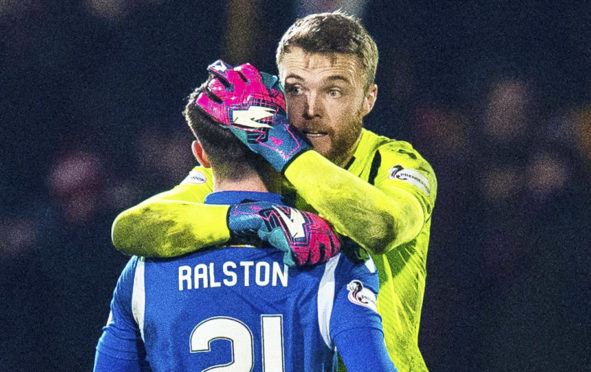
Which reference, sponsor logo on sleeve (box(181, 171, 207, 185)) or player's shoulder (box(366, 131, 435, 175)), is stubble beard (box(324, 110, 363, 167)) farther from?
sponsor logo on sleeve (box(181, 171, 207, 185))

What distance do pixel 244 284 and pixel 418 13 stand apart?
11.6 feet

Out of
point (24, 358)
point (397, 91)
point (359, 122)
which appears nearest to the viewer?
point (359, 122)

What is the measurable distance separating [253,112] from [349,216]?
1.03 feet

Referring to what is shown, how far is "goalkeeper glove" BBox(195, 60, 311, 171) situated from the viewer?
1.58 m

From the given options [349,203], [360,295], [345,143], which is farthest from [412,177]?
[360,295]

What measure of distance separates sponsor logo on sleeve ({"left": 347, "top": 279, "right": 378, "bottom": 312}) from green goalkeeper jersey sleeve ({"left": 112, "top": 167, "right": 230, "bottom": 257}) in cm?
29

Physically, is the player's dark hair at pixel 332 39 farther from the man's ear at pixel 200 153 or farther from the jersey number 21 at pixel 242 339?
the jersey number 21 at pixel 242 339

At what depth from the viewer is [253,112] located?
158 centimetres

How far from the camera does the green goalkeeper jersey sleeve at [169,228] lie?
1571 millimetres

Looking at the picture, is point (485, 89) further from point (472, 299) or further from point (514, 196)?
point (472, 299)

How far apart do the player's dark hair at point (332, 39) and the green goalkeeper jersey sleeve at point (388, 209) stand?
0.87ft

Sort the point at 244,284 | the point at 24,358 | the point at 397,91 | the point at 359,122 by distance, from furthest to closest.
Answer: the point at 397,91
the point at 24,358
the point at 359,122
the point at 244,284

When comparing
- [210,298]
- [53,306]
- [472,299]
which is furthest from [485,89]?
[210,298]

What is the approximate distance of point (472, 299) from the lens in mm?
4422
